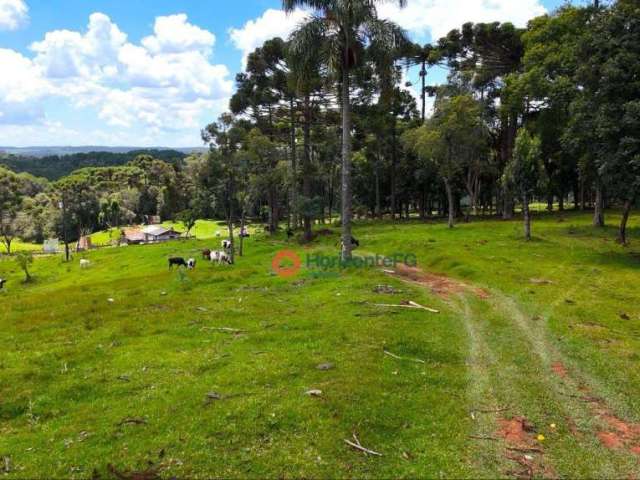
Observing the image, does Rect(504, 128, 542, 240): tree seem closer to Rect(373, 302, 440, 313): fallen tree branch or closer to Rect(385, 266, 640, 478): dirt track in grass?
Rect(373, 302, 440, 313): fallen tree branch

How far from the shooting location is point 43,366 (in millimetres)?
12195

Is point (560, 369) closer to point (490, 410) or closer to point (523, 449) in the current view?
point (490, 410)

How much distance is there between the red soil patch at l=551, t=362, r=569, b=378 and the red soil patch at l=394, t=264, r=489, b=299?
709 cm

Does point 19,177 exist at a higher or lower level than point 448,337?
higher

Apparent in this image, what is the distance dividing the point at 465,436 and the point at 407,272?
1667cm

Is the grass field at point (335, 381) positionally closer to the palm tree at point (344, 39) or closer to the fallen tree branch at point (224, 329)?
the fallen tree branch at point (224, 329)

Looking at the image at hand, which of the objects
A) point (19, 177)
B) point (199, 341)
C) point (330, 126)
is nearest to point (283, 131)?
point (330, 126)

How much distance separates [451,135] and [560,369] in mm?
33175

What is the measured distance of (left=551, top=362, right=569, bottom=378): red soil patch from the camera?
11216mm

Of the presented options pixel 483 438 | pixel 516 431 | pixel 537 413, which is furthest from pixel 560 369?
pixel 483 438

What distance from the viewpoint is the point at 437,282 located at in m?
22.2

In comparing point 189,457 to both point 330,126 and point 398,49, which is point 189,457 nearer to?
point 398,49

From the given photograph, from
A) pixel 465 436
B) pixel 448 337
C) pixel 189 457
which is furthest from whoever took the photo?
pixel 448 337

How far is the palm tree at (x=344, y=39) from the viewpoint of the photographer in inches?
949
